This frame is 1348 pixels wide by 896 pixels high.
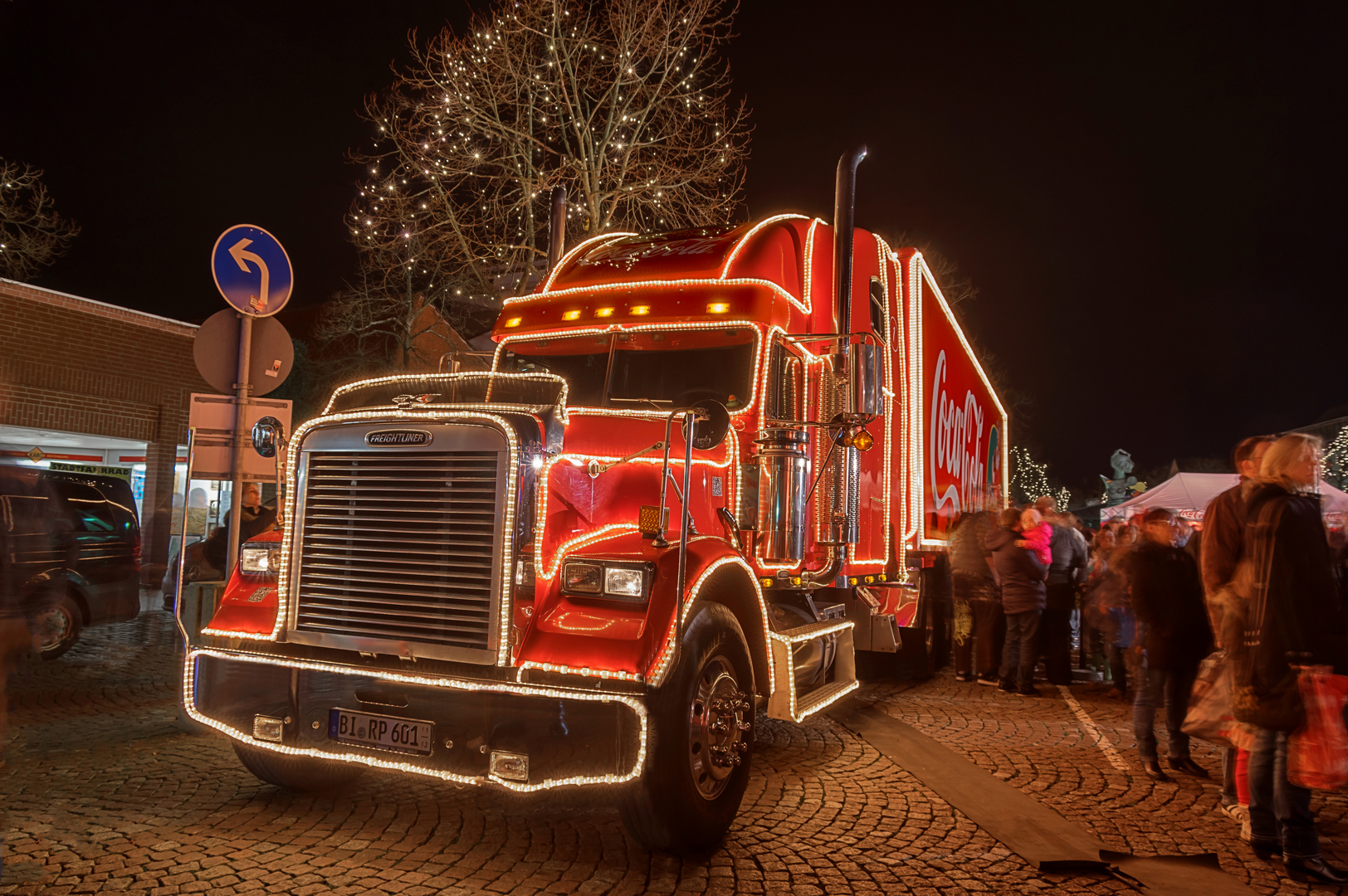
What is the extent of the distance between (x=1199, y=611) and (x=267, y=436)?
5.95 meters

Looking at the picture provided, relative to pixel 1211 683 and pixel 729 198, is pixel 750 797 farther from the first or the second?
pixel 729 198

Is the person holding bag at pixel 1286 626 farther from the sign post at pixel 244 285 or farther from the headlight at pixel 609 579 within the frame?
the sign post at pixel 244 285

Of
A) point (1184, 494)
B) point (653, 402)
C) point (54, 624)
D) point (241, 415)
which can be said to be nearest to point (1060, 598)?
point (653, 402)

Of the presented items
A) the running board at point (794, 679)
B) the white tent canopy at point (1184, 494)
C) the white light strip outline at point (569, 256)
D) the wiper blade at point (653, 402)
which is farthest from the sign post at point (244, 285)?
the white tent canopy at point (1184, 494)

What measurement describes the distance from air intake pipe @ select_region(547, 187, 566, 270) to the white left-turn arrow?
7.09 ft

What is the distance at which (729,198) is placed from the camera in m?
17.7

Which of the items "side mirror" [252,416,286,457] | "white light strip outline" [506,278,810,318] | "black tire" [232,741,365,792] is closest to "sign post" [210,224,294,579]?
"side mirror" [252,416,286,457]

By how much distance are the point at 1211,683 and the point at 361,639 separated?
4357 mm

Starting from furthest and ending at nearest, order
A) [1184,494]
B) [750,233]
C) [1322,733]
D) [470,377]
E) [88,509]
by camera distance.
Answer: [1184,494], [88,509], [750,233], [470,377], [1322,733]

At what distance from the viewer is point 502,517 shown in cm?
407

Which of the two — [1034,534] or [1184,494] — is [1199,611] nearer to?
[1034,534]

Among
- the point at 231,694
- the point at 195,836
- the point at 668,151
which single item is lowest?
the point at 195,836

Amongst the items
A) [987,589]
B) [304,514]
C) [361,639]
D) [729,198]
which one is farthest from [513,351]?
[729,198]

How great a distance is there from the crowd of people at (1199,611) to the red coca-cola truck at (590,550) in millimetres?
1940
